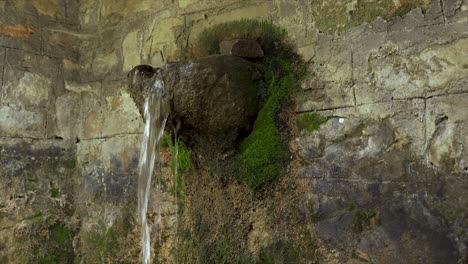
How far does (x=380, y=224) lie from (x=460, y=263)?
1.08ft

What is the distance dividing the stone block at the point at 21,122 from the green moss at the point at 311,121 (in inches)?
68.1

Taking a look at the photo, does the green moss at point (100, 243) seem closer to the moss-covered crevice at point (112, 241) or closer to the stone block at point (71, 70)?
the moss-covered crevice at point (112, 241)

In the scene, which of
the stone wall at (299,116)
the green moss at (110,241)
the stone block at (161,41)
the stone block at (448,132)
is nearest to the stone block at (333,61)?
the stone wall at (299,116)

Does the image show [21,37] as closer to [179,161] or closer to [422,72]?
[179,161]

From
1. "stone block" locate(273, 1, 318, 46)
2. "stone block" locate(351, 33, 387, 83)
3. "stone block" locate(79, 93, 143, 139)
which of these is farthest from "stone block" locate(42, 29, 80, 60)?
"stone block" locate(351, 33, 387, 83)

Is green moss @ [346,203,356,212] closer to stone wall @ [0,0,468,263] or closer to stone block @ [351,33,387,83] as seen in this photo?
stone wall @ [0,0,468,263]

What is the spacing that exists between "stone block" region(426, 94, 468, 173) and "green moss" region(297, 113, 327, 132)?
1.54 feet

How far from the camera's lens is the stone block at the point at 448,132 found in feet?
5.76

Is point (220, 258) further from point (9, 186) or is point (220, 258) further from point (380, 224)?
point (9, 186)

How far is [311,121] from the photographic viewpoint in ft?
7.09

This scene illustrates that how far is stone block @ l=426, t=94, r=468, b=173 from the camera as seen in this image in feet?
5.76

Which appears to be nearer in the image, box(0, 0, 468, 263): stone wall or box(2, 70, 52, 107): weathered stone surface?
box(0, 0, 468, 263): stone wall

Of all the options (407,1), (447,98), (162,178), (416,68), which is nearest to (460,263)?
(447,98)

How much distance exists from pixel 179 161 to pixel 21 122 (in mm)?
1094
